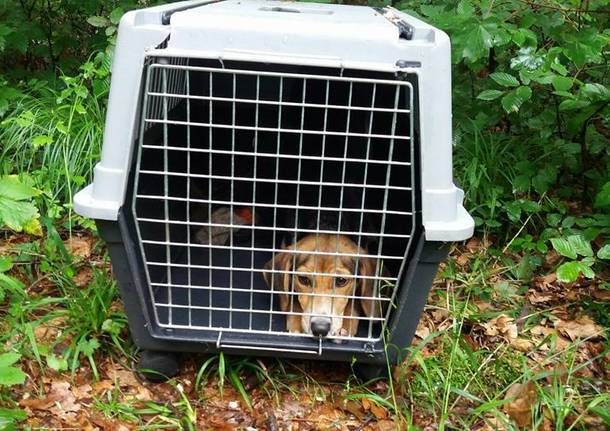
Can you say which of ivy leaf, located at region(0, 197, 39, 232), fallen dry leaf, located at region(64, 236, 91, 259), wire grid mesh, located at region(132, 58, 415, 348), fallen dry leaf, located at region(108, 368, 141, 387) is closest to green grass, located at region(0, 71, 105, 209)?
fallen dry leaf, located at region(64, 236, 91, 259)

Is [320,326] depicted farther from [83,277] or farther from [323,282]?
[83,277]

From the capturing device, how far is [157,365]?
6.88 ft

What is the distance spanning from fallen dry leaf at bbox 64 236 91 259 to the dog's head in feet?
3.28

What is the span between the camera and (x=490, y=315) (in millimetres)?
2518

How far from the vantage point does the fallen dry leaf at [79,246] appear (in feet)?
9.16

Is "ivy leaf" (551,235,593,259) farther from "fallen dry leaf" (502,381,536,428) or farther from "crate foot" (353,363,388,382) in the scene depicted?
"crate foot" (353,363,388,382)

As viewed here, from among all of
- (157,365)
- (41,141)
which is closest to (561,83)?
(157,365)

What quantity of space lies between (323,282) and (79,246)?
1352 millimetres

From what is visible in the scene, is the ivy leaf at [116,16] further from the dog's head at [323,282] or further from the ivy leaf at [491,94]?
the ivy leaf at [491,94]

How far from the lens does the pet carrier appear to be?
1728 millimetres

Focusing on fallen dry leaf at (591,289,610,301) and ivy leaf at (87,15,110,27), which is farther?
ivy leaf at (87,15,110,27)

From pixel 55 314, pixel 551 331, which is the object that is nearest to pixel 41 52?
pixel 55 314

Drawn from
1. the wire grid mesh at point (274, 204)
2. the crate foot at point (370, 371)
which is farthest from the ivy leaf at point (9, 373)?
the crate foot at point (370, 371)

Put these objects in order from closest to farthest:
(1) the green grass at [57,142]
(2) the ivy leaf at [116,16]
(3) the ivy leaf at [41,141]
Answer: (3) the ivy leaf at [41,141], (1) the green grass at [57,142], (2) the ivy leaf at [116,16]
